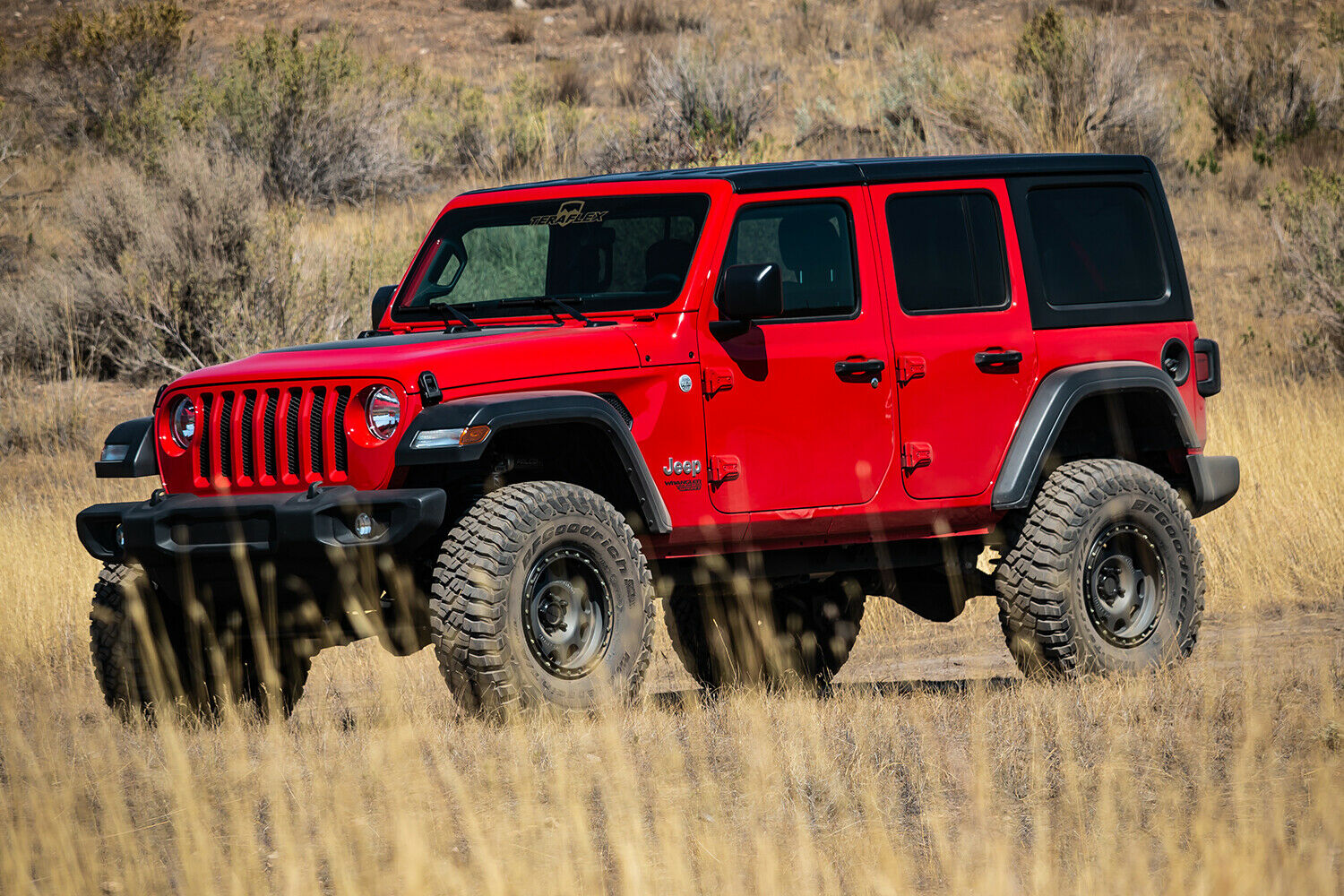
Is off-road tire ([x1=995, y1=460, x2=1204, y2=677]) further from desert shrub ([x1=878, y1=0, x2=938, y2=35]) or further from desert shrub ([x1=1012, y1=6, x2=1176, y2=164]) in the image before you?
desert shrub ([x1=878, y1=0, x2=938, y2=35])

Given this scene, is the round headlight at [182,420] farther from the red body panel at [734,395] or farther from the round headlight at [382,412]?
the round headlight at [382,412]

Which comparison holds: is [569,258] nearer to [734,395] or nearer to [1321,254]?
[734,395]

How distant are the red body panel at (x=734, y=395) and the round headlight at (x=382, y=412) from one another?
3cm

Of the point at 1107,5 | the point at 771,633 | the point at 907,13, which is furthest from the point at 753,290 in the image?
the point at 907,13

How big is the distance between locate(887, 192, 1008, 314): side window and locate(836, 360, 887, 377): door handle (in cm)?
32

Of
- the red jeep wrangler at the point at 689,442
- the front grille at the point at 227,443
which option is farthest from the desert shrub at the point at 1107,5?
the front grille at the point at 227,443

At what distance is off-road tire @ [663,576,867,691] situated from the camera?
8.18 meters

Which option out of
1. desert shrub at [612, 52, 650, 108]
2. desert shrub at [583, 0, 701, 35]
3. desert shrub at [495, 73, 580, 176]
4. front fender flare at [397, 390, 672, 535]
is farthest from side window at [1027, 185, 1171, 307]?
desert shrub at [583, 0, 701, 35]

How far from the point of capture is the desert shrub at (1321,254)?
15.9 metres

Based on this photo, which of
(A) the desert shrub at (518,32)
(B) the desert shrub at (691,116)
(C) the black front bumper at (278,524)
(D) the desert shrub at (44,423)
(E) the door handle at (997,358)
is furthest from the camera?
(A) the desert shrub at (518,32)

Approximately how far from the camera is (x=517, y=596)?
5.69 metres

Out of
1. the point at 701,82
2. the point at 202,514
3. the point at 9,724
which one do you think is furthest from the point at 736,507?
the point at 701,82

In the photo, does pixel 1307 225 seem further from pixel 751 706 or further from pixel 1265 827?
pixel 1265 827

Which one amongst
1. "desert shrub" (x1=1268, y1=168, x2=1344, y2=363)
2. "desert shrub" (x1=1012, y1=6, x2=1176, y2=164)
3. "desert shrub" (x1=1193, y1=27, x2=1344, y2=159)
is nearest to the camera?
"desert shrub" (x1=1268, y1=168, x2=1344, y2=363)
